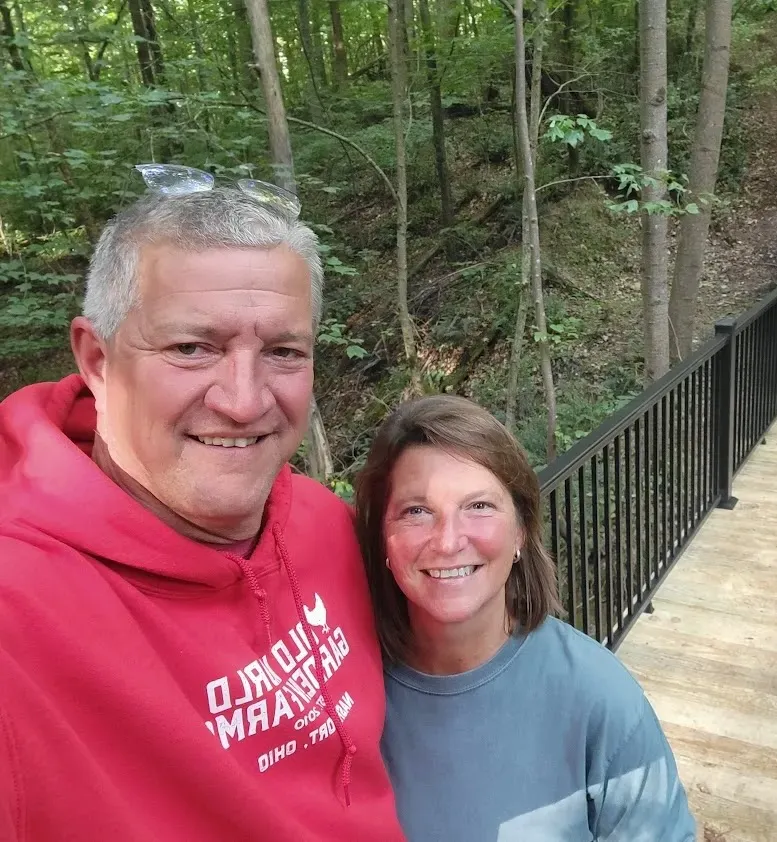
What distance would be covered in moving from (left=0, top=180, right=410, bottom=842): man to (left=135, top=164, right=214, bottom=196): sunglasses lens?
0.11 ft

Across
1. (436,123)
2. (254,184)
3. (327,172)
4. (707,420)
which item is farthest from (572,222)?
(254,184)

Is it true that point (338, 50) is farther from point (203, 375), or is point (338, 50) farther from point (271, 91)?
point (203, 375)

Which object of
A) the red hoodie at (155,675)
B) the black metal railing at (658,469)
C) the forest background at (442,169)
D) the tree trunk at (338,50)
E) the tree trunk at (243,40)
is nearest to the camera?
the red hoodie at (155,675)

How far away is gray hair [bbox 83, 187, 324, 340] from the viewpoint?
986mm

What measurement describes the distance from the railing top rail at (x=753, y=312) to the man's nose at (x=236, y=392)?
3886 mm

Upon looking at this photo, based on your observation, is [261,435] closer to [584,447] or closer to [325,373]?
[584,447]

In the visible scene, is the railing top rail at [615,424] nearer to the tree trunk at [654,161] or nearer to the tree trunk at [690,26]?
the tree trunk at [654,161]

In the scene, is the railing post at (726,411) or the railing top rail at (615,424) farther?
the railing post at (726,411)

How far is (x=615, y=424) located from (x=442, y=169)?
9.66 metres

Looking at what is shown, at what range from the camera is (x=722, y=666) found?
3.11m

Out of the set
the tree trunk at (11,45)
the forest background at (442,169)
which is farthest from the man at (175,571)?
the tree trunk at (11,45)

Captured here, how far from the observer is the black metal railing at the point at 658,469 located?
2693mm

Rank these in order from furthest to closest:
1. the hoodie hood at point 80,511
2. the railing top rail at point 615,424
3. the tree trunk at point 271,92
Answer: the tree trunk at point 271,92 → the railing top rail at point 615,424 → the hoodie hood at point 80,511

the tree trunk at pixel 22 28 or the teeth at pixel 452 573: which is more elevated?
the tree trunk at pixel 22 28
